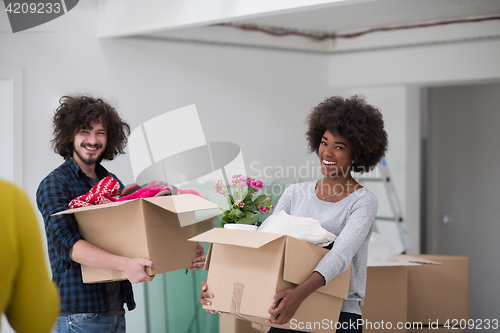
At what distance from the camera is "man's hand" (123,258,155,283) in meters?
1.43

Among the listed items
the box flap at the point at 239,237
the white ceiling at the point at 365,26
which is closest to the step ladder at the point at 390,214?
the white ceiling at the point at 365,26

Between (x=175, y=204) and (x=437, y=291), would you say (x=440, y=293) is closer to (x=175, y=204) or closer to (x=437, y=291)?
(x=437, y=291)

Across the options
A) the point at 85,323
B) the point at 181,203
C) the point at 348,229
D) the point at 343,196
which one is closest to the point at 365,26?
the point at 343,196

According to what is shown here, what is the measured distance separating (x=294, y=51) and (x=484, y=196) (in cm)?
206

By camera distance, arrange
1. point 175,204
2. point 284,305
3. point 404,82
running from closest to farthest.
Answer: point 284,305
point 175,204
point 404,82

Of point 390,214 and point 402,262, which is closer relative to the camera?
point 402,262

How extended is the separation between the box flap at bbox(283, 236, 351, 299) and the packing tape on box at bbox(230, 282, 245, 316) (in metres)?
0.14

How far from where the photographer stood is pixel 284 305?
127 centimetres

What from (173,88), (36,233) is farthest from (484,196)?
(36,233)

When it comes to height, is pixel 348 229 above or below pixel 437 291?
above

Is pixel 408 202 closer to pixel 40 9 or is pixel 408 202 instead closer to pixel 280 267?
pixel 280 267

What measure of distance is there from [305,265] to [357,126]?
1.78 feet

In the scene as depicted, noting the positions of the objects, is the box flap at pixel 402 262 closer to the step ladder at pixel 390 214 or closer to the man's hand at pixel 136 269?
the step ladder at pixel 390 214

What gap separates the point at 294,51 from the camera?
3676 mm
